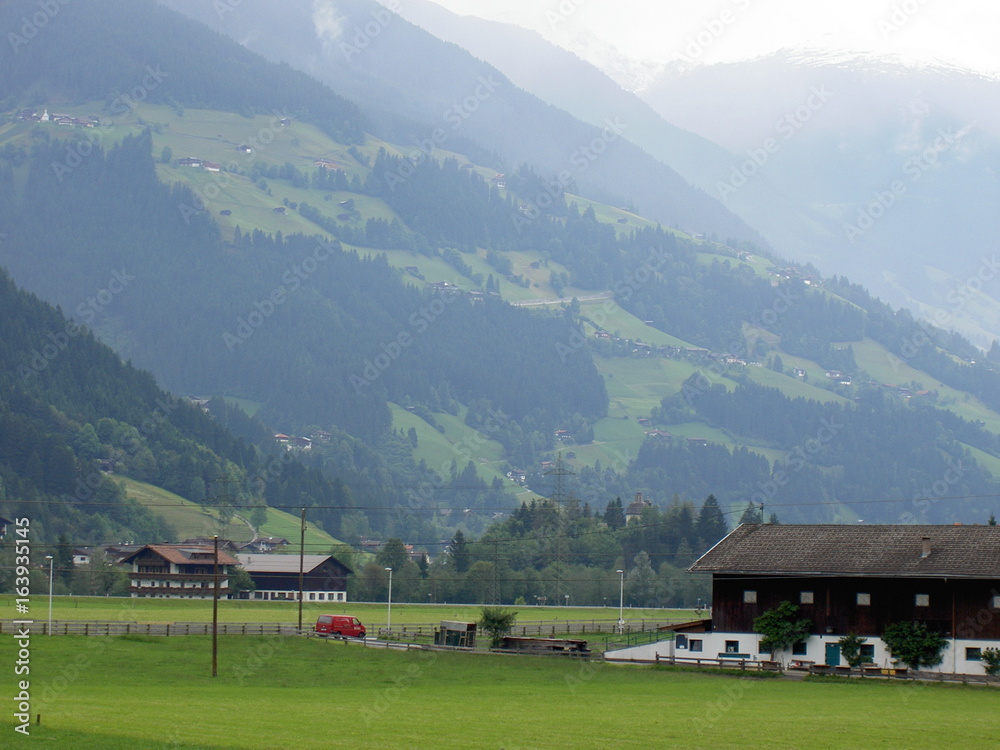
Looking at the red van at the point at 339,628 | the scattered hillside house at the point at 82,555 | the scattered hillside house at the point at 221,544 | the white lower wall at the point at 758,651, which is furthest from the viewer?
the scattered hillside house at the point at 82,555

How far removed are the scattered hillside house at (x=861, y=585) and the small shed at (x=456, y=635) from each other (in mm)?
12276

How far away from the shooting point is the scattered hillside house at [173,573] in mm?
140500

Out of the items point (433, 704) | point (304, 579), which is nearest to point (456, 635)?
point (433, 704)

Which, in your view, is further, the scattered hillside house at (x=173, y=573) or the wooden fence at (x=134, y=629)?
the scattered hillside house at (x=173, y=573)

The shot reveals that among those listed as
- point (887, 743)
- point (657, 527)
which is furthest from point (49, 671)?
point (657, 527)

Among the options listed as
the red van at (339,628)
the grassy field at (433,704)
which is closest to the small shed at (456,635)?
the grassy field at (433,704)

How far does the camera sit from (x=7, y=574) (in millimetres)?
122812

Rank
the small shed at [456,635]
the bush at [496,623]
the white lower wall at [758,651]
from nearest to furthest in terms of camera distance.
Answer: the white lower wall at [758,651], the bush at [496,623], the small shed at [456,635]

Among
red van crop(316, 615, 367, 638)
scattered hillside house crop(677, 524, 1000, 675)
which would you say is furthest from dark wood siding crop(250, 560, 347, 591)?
scattered hillside house crop(677, 524, 1000, 675)

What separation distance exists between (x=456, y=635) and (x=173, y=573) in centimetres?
7349

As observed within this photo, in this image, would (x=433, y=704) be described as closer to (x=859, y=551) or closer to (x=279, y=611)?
(x=859, y=551)

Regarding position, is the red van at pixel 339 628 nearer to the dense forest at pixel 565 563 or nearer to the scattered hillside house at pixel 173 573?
the dense forest at pixel 565 563

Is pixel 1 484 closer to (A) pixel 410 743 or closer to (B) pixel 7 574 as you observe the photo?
(B) pixel 7 574

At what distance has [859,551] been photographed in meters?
69.2
